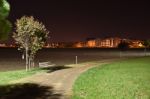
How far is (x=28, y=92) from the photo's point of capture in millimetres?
22875

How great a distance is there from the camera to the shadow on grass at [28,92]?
20.9 meters

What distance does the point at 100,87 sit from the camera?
2488 cm

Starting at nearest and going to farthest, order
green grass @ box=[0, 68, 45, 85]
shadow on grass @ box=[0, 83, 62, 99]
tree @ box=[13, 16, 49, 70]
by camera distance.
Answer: shadow on grass @ box=[0, 83, 62, 99] → green grass @ box=[0, 68, 45, 85] → tree @ box=[13, 16, 49, 70]

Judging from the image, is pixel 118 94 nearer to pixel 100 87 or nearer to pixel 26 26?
pixel 100 87

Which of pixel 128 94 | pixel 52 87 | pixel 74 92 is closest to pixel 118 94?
pixel 128 94

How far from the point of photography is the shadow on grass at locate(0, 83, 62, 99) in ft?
68.7

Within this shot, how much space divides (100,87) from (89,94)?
3123mm

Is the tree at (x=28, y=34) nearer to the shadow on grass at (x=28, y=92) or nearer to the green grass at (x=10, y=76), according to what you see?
the green grass at (x=10, y=76)

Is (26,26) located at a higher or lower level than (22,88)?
higher

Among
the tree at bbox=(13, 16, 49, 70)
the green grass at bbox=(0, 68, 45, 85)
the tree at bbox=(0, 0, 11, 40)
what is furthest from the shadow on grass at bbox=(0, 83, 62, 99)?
the tree at bbox=(13, 16, 49, 70)

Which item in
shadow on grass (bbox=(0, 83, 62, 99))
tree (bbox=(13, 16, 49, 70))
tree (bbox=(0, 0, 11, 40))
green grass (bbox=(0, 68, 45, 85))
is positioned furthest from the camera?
tree (bbox=(13, 16, 49, 70))

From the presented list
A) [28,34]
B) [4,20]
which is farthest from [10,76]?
[4,20]

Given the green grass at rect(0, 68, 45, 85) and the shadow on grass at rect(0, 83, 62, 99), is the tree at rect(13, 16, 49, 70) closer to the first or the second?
the green grass at rect(0, 68, 45, 85)

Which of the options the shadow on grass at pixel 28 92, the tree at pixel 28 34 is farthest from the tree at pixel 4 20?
the tree at pixel 28 34
